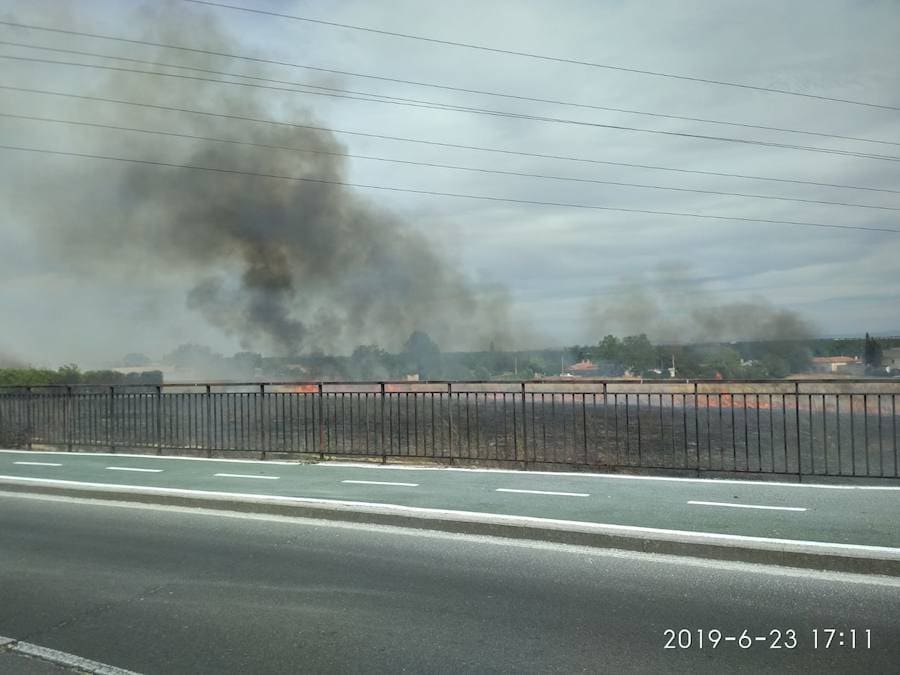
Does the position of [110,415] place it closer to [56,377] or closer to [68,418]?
[68,418]

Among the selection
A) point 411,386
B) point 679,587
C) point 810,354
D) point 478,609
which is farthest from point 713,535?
point 810,354

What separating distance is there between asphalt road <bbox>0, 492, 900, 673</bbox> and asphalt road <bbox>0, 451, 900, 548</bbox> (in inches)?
31.9

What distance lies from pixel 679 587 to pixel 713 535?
0.95 metres

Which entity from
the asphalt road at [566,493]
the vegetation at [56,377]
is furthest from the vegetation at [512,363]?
the asphalt road at [566,493]

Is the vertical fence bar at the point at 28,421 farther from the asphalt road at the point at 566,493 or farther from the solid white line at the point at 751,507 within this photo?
the solid white line at the point at 751,507

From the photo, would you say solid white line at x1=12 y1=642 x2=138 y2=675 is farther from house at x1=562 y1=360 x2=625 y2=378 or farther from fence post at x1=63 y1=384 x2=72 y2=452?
house at x1=562 y1=360 x2=625 y2=378

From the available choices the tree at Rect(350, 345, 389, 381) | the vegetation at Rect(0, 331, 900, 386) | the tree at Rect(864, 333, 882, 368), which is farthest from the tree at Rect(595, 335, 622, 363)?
the tree at Rect(350, 345, 389, 381)

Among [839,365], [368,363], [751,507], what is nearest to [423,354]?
[368,363]

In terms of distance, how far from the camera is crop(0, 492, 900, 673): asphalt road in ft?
11.5

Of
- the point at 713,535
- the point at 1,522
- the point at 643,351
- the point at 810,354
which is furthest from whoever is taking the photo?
the point at 810,354

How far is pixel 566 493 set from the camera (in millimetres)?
7172

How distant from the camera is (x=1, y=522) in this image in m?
6.83

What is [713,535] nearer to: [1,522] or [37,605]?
[37,605]
